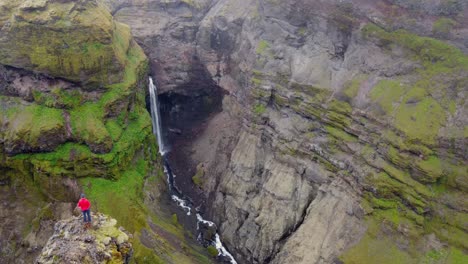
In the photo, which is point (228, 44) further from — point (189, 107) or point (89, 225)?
point (89, 225)

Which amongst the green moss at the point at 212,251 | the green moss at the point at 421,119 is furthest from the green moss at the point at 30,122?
the green moss at the point at 421,119

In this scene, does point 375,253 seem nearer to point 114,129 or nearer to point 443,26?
point 443,26

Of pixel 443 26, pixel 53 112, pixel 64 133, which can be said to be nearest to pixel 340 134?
pixel 443 26

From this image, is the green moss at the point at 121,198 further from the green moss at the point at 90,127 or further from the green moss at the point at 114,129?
the green moss at the point at 114,129

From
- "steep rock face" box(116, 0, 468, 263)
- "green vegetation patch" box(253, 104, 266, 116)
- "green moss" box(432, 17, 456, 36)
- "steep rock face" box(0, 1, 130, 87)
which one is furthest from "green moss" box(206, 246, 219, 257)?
"green moss" box(432, 17, 456, 36)

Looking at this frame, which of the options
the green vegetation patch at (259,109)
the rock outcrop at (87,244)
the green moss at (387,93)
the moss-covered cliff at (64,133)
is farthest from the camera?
the green vegetation patch at (259,109)

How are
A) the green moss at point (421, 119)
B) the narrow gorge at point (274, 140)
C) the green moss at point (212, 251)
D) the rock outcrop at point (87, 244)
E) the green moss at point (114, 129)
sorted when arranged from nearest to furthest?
1. the rock outcrop at point (87, 244)
2. the green moss at point (421, 119)
3. the narrow gorge at point (274, 140)
4. the green moss at point (114, 129)
5. the green moss at point (212, 251)
